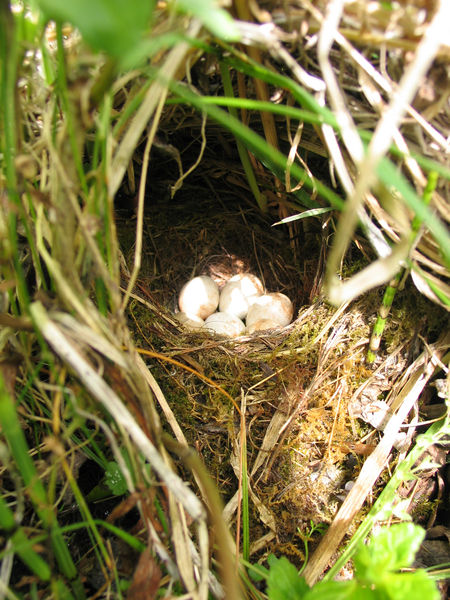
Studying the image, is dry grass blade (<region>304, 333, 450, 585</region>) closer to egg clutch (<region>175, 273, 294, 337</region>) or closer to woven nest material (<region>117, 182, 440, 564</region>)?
woven nest material (<region>117, 182, 440, 564</region>)

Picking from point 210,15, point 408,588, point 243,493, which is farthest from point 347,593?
point 210,15

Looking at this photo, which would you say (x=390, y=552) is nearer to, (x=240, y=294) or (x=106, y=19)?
(x=106, y=19)

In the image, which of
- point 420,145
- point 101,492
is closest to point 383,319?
point 420,145

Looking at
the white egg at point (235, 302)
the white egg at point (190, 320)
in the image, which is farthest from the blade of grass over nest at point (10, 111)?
the white egg at point (235, 302)

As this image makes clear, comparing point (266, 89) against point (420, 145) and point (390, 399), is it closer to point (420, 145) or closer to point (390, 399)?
point (420, 145)

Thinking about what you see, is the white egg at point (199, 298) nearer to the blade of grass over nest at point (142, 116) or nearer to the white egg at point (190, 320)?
the white egg at point (190, 320)

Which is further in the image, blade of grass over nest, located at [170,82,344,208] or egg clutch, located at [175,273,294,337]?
egg clutch, located at [175,273,294,337]

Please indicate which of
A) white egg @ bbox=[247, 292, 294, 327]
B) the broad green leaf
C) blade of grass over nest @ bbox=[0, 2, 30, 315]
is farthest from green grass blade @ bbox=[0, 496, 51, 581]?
white egg @ bbox=[247, 292, 294, 327]
